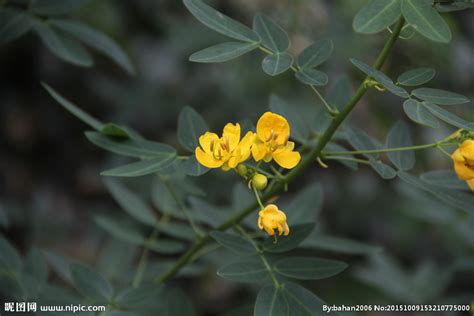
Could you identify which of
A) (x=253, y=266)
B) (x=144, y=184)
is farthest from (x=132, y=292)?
(x=144, y=184)

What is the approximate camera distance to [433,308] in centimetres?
230

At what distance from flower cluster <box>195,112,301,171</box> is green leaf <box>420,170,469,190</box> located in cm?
46

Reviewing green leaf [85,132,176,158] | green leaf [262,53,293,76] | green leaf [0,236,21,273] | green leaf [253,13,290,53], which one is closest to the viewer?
green leaf [262,53,293,76]

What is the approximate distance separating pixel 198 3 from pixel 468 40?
2754 millimetres

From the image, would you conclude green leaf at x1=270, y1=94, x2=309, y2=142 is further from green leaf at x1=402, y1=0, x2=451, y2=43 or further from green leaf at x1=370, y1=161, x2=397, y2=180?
green leaf at x1=402, y1=0, x2=451, y2=43

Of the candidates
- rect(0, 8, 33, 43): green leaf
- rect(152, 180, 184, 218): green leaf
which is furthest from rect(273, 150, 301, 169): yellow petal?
rect(0, 8, 33, 43): green leaf

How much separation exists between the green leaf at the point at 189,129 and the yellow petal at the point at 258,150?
242 mm

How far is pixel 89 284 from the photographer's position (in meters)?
1.65

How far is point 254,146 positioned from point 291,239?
0.26 m

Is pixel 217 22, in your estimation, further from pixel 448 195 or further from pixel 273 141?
pixel 448 195

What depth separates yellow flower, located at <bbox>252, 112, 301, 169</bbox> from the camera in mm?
1401

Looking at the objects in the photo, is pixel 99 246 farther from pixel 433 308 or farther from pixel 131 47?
pixel 433 308

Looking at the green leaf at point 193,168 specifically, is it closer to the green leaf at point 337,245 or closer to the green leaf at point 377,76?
the green leaf at point 377,76

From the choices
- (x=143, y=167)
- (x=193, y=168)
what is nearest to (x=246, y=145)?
(x=193, y=168)
